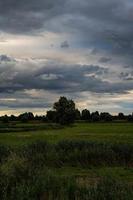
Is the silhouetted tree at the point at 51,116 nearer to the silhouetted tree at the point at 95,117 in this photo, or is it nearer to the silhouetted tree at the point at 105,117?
the silhouetted tree at the point at 95,117

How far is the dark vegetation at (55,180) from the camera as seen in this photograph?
14508 millimetres

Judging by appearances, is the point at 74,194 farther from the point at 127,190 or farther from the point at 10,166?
the point at 10,166

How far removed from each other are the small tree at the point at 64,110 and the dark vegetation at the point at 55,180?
117 metres

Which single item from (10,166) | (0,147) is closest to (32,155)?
(0,147)

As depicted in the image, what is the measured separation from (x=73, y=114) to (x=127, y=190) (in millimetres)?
135747

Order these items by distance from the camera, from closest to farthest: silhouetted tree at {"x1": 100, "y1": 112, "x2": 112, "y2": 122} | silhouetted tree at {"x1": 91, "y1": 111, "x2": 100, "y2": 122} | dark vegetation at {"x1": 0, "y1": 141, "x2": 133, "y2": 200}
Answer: dark vegetation at {"x1": 0, "y1": 141, "x2": 133, "y2": 200} → silhouetted tree at {"x1": 91, "y1": 111, "x2": 100, "y2": 122} → silhouetted tree at {"x1": 100, "y1": 112, "x2": 112, "y2": 122}

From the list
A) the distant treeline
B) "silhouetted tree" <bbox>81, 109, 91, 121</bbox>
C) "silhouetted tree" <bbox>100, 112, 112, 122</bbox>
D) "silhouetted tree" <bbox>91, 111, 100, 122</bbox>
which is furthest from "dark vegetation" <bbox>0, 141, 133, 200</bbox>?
"silhouetted tree" <bbox>81, 109, 91, 121</bbox>

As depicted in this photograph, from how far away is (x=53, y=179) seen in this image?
1686 cm

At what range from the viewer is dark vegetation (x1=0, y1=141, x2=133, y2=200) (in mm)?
14508

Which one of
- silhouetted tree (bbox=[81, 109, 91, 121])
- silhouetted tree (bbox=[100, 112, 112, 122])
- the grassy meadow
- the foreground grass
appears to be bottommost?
the grassy meadow

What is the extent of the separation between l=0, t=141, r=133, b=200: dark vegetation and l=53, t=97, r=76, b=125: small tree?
11713cm

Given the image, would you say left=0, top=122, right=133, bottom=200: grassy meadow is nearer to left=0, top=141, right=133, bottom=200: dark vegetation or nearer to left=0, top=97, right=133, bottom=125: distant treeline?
left=0, top=141, right=133, bottom=200: dark vegetation

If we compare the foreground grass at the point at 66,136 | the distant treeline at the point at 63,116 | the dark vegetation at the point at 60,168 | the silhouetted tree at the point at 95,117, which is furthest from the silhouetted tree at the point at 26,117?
the dark vegetation at the point at 60,168

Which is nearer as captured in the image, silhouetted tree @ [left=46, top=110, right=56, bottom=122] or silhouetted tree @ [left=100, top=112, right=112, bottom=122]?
silhouetted tree @ [left=46, top=110, right=56, bottom=122]
